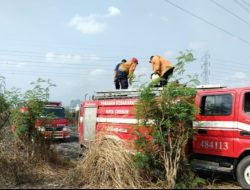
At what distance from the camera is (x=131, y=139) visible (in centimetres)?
979

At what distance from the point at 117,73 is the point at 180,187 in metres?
7.48

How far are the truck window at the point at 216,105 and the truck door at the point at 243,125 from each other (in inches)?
12.9

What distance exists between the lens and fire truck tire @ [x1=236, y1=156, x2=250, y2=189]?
368 inches

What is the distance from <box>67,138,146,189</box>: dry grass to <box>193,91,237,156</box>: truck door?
6.25ft

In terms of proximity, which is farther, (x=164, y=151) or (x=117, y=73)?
(x=117, y=73)

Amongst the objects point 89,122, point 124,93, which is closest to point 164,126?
point 124,93

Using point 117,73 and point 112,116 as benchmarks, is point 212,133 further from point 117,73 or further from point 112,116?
point 117,73

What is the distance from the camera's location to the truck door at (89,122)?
14353 millimetres

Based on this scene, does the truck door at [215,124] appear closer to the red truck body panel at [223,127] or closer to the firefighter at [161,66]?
the red truck body panel at [223,127]

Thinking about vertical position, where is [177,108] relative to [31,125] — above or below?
above

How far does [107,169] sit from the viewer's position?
30.0ft

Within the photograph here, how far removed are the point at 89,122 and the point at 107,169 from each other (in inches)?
223

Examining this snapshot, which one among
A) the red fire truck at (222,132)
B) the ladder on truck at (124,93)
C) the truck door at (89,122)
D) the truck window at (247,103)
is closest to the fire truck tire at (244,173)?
the red fire truck at (222,132)

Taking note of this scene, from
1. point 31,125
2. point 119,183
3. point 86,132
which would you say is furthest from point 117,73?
point 119,183
